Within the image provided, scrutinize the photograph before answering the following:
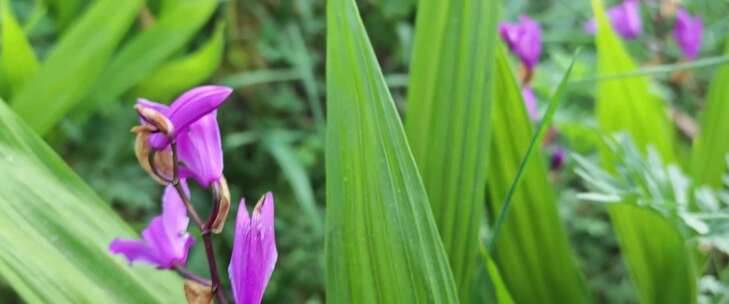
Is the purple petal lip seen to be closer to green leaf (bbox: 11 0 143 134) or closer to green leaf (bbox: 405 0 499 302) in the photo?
green leaf (bbox: 405 0 499 302)

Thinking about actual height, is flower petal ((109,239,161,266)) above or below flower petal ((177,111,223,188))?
below

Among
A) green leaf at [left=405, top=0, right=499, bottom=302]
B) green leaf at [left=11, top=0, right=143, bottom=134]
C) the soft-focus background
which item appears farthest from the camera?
the soft-focus background

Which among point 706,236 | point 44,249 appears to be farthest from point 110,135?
point 706,236

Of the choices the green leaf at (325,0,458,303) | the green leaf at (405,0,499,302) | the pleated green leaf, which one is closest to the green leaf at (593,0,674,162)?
the pleated green leaf

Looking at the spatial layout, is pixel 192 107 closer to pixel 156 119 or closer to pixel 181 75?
pixel 156 119

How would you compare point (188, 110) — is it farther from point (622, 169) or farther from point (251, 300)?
point (622, 169)

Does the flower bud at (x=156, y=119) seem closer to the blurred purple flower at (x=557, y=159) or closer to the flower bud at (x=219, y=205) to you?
the flower bud at (x=219, y=205)
